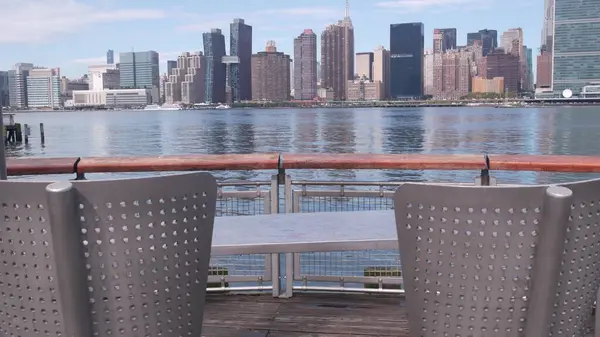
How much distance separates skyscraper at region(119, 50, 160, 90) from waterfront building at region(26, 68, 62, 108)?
1863 centimetres

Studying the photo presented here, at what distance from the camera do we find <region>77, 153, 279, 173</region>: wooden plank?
3799mm

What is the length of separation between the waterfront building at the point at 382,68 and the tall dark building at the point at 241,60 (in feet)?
112

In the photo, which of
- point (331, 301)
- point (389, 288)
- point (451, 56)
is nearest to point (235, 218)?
point (331, 301)

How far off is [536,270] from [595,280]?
280 mm

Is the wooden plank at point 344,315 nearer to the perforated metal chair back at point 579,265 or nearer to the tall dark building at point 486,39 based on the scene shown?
the perforated metal chair back at point 579,265

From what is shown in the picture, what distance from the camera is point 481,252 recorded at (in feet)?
5.15

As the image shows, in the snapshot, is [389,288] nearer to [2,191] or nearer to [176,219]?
[176,219]

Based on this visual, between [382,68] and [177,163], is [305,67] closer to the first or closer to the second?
[382,68]

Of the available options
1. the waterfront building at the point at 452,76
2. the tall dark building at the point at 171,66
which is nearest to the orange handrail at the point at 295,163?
the tall dark building at the point at 171,66

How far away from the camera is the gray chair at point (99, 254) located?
57.0 inches

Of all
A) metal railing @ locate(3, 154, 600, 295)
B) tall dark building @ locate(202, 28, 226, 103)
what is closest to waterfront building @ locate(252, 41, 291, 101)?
tall dark building @ locate(202, 28, 226, 103)

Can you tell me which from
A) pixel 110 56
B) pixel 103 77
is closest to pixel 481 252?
pixel 103 77

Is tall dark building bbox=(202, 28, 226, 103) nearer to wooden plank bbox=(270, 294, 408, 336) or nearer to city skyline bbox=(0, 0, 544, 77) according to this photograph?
city skyline bbox=(0, 0, 544, 77)

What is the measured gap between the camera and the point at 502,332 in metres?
1.63
